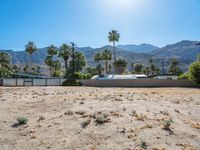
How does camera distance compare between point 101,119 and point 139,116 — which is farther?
point 139,116

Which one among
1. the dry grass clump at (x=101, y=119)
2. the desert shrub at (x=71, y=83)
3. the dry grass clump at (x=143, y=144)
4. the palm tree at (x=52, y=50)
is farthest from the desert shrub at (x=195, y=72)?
the palm tree at (x=52, y=50)

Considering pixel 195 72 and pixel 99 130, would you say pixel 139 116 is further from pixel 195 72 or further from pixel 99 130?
pixel 195 72

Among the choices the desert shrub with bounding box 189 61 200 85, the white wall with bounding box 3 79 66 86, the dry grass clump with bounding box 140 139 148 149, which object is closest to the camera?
the dry grass clump with bounding box 140 139 148 149

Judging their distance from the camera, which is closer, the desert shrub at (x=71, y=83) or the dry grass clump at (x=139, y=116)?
the dry grass clump at (x=139, y=116)

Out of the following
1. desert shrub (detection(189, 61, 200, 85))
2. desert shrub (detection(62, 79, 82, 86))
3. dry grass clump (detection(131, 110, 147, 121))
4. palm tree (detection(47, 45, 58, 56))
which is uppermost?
palm tree (detection(47, 45, 58, 56))

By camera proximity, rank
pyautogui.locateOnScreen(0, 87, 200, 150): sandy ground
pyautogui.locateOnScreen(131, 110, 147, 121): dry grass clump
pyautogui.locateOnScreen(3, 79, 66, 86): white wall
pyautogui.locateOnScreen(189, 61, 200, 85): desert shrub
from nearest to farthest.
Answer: pyautogui.locateOnScreen(0, 87, 200, 150): sandy ground → pyautogui.locateOnScreen(131, 110, 147, 121): dry grass clump → pyautogui.locateOnScreen(189, 61, 200, 85): desert shrub → pyautogui.locateOnScreen(3, 79, 66, 86): white wall

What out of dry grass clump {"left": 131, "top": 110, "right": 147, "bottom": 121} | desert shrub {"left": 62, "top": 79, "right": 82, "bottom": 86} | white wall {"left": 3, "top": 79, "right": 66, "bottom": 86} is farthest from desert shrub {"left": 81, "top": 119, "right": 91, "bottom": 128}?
white wall {"left": 3, "top": 79, "right": 66, "bottom": 86}

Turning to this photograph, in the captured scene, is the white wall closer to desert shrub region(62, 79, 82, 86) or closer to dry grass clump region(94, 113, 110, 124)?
desert shrub region(62, 79, 82, 86)

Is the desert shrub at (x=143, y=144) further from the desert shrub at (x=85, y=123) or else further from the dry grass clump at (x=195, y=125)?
the dry grass clump at (x=195, y=125)

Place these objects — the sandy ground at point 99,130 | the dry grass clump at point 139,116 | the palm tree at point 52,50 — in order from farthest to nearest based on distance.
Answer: the palm tree at point 52,50 < the dry grass clump at point 139,116 < the sandy ground at point 99,130

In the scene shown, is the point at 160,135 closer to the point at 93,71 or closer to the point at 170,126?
the point at 170,126

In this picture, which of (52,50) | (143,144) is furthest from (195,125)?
(52,50)

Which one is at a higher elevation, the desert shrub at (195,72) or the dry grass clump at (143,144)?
the desert shrub at (195,72)

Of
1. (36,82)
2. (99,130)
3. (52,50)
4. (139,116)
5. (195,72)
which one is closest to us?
(99,130)
